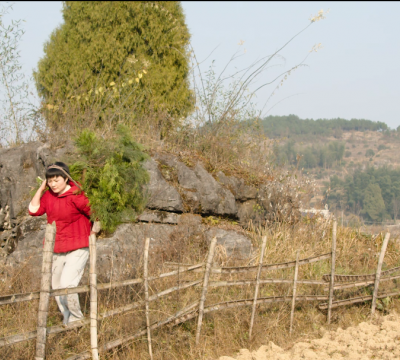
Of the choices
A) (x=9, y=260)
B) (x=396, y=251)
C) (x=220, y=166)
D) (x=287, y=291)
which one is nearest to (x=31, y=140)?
(x=9, y=260)

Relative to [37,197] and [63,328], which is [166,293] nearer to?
[63,328]

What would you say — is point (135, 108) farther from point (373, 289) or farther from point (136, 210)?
point (373, 289)

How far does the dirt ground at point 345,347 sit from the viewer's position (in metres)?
4.30

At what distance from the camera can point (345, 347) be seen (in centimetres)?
453

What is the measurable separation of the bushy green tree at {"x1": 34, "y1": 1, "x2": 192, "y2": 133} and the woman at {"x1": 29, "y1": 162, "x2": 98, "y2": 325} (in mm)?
4117

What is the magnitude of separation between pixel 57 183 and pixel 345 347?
3689 mm

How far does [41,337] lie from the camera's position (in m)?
3.27

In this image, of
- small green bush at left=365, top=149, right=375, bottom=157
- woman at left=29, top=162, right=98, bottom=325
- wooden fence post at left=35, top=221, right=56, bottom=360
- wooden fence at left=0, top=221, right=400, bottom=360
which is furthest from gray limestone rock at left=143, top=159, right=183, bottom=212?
small green bush at left=365, top=149, right=375, bottom=157

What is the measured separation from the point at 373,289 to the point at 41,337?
4429 millimetres

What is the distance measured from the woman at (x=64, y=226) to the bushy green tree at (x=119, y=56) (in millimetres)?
4117

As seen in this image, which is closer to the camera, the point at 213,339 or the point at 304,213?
the point at 213,339

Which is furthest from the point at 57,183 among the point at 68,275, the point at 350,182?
the point at 350,182

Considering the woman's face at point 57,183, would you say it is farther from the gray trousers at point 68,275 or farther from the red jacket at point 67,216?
the gray trousers at point 68,275

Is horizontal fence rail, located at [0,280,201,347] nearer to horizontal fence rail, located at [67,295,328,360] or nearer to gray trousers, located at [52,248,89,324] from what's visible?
horizontal fence rail, located at [67,295,328,360]
